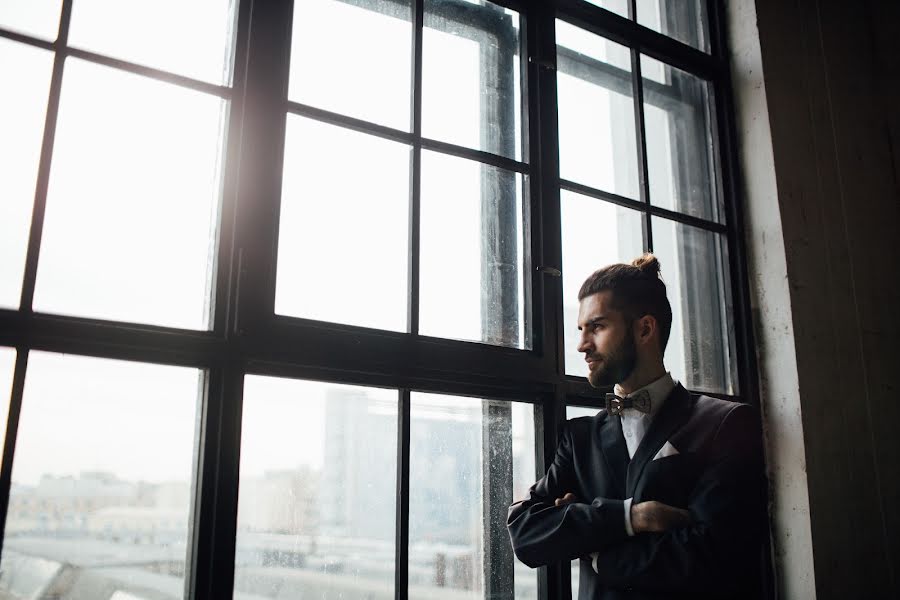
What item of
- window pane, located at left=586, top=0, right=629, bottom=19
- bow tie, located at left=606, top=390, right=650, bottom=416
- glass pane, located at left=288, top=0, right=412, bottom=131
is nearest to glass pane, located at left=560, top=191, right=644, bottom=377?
bow tie, located at left=606, top=390, right=650, bottom=416

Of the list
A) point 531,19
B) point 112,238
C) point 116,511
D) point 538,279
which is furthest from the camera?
point 531,19

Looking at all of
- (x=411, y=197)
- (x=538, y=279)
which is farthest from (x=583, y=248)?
(x=411, y=197)

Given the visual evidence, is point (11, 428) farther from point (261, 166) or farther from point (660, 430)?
point (660, 430)

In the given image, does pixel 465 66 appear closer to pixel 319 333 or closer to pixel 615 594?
pixel 319 333

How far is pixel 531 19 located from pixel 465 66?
0.99 ft

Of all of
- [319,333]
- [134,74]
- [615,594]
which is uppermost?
[134,74]

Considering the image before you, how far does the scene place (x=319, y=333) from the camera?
1988mm

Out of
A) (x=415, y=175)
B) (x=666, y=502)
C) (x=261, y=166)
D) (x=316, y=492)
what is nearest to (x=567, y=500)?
(x=666, y=502)

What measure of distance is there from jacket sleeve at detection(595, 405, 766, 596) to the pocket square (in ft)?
0.29

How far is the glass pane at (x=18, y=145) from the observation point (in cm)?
169

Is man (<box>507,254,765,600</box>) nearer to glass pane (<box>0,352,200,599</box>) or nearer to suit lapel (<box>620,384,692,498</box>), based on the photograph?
suit lapel (<box>620,384,692,498</box>)

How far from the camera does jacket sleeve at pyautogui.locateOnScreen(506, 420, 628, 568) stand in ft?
6.02

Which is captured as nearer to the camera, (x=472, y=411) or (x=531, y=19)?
(x=472, y=411)

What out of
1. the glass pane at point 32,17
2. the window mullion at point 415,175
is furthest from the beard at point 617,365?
the glass pane at point 32,17
